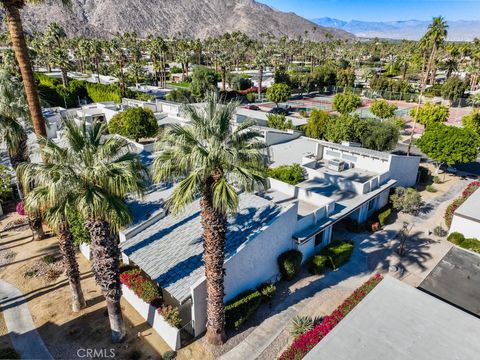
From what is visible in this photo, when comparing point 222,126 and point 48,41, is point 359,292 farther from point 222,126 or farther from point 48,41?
point 48,41

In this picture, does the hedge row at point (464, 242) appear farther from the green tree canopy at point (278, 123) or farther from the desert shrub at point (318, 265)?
the green tree canopy at point (278, 123)

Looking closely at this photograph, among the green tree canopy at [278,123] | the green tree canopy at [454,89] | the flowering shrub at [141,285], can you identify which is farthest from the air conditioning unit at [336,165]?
the green tree canopy at [454,89]

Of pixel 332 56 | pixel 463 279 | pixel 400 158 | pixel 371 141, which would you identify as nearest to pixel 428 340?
pixel 463 279

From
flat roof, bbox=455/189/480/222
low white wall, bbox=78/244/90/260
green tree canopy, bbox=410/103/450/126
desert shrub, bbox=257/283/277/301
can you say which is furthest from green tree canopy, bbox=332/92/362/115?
low white wall, bbox=78/244/90/260

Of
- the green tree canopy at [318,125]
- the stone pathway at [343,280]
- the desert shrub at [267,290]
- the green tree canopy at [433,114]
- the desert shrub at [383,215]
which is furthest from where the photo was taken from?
the green tree canopy at [433,114]

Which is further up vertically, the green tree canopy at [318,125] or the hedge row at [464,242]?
the green tree canopy at [318,125]

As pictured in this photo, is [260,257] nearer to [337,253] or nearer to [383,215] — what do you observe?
[337,253]

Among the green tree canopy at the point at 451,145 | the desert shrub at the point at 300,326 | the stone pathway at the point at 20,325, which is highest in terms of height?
the green tree canopy at the point at 451,145
